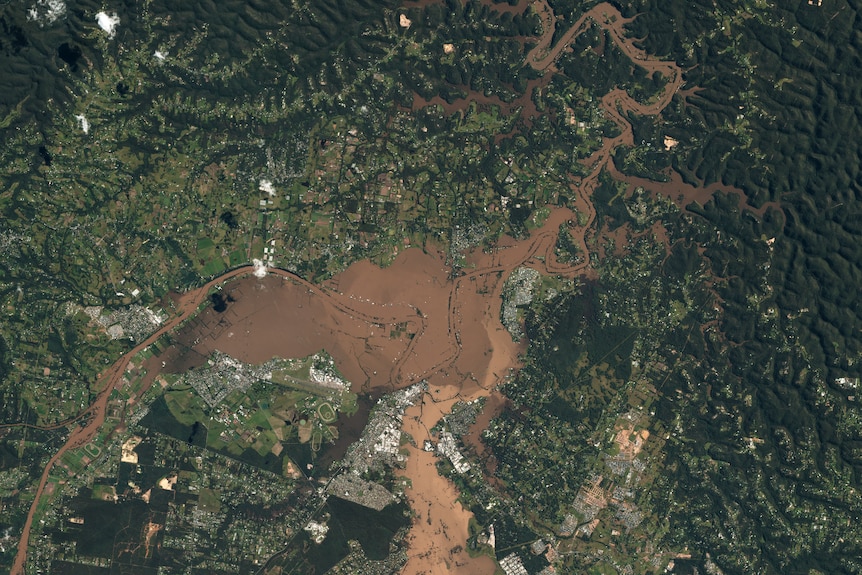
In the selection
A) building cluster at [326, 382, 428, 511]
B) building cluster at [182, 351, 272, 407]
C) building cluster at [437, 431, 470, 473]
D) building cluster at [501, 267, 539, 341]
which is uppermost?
building cluster at [182, 351, 272, 407]

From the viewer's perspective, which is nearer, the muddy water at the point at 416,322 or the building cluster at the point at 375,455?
the building cluster at the point at 375,455

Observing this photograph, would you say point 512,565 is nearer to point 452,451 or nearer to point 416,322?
point 452,451

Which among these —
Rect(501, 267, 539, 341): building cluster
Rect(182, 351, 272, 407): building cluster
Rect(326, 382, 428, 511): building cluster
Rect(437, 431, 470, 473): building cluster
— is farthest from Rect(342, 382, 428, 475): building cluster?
Rect(501, 267, 539, 341): building cluster

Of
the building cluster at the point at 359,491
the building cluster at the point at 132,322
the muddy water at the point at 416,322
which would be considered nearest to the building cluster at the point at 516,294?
the muddy water at the point at 416,322

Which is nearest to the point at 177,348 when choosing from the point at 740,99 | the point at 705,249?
the point at 705,249

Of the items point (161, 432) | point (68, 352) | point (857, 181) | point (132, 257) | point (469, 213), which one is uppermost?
point (132, 257)

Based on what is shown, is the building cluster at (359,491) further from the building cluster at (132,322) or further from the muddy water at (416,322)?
the building cluster at (132,322)

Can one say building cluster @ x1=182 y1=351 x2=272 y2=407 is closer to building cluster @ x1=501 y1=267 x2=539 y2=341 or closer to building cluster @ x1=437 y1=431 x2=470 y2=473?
building cluster @ x1=437 y1=431 x2=470 y2=473

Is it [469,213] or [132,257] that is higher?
[132,257]

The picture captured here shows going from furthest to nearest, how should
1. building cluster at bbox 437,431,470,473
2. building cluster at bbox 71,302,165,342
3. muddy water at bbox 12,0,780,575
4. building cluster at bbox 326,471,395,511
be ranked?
building cluster at bbox 71,302,165,342
muddy water at bbox 12,0,780,575
building cluster at bbox 437,431,470,473
building cluster at bbox 326,471,395,511

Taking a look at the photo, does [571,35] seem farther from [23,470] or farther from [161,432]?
[23,470]

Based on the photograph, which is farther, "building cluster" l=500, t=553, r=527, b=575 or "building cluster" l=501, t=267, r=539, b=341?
"building cluster" l=501, t=267, r=539, b=341
